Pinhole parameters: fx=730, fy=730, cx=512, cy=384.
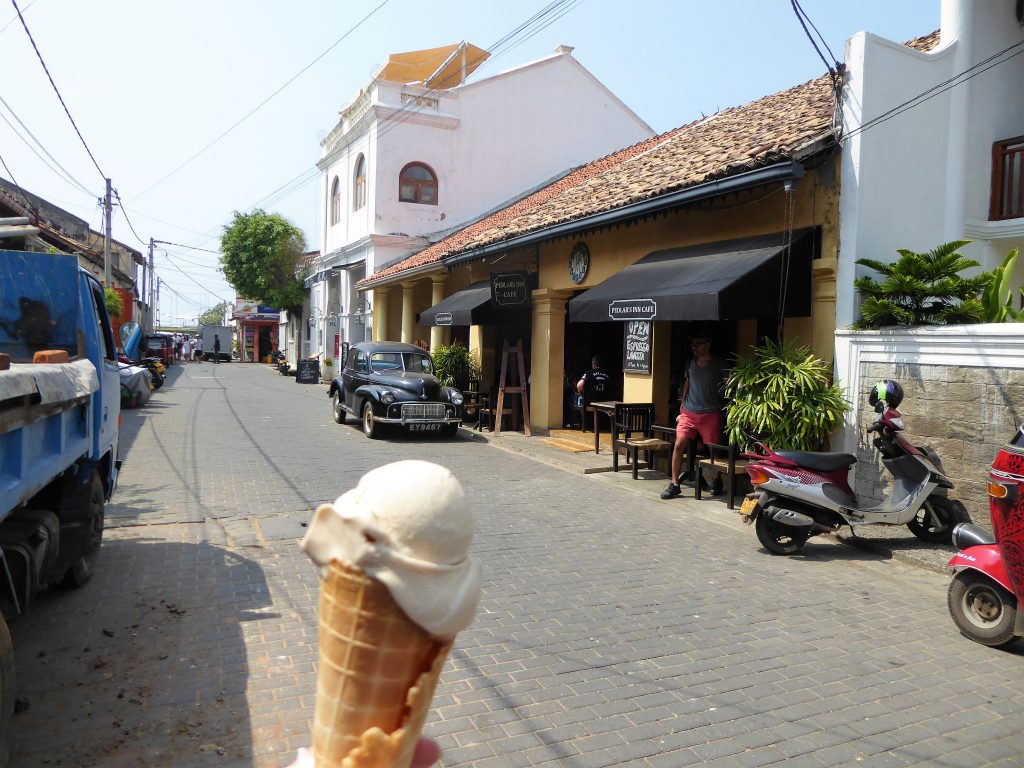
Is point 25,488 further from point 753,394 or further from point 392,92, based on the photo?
point 392,92

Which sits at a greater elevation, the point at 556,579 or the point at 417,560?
the point at 417,560

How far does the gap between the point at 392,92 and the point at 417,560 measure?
24902 millimetres

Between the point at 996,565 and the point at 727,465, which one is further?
the point at 727,465

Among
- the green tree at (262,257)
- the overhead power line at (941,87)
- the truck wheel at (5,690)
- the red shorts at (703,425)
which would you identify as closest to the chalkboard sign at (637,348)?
the red shorts at (703,425)

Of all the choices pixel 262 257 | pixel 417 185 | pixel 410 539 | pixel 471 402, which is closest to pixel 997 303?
pixel 410 539

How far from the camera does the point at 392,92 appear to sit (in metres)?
23.7

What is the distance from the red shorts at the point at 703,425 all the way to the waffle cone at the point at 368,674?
754cm

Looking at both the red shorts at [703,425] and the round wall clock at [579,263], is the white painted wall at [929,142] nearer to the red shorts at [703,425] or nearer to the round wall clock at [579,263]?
the red shorts at [703,425]

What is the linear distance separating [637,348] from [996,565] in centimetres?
674

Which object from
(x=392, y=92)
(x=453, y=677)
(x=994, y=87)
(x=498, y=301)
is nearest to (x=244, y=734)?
(x=453, y=677)

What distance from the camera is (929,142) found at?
8234 mm

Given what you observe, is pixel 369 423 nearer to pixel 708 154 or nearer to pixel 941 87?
pixel 708 154

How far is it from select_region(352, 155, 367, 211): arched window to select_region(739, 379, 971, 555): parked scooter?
21331mm

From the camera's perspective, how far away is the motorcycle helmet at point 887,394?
253 inches
